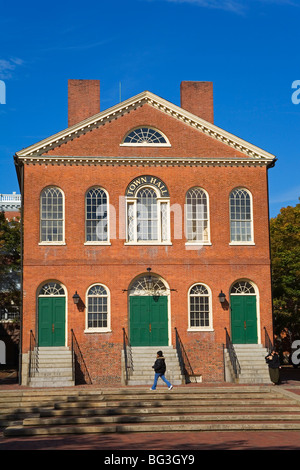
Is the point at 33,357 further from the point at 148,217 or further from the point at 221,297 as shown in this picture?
the point at 221,297

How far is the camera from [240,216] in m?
27.5

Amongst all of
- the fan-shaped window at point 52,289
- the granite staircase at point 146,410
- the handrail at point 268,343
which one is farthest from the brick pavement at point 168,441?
the fan-shaped window at point 52,289

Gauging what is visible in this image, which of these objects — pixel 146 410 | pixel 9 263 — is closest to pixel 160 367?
pixel 146 410

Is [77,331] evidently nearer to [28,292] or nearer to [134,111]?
[28,292]

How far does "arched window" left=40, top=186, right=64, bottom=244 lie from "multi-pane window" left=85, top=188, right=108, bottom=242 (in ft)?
3.68

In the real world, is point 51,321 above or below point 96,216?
below

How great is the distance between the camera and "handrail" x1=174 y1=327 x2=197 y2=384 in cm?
2534

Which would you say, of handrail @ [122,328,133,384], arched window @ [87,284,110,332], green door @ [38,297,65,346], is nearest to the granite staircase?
handrail @ [122,328,133,384]

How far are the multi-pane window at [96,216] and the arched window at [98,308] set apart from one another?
2.16m

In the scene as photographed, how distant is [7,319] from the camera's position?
139ft

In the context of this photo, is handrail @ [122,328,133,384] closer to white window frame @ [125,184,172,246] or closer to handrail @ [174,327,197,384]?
handrail @ [174,327,197,384]

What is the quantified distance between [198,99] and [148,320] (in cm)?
1100

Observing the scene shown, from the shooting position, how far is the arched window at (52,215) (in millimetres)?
26422

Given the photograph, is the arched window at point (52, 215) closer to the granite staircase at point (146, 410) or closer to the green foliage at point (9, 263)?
the green foliage at point (9, 263)
